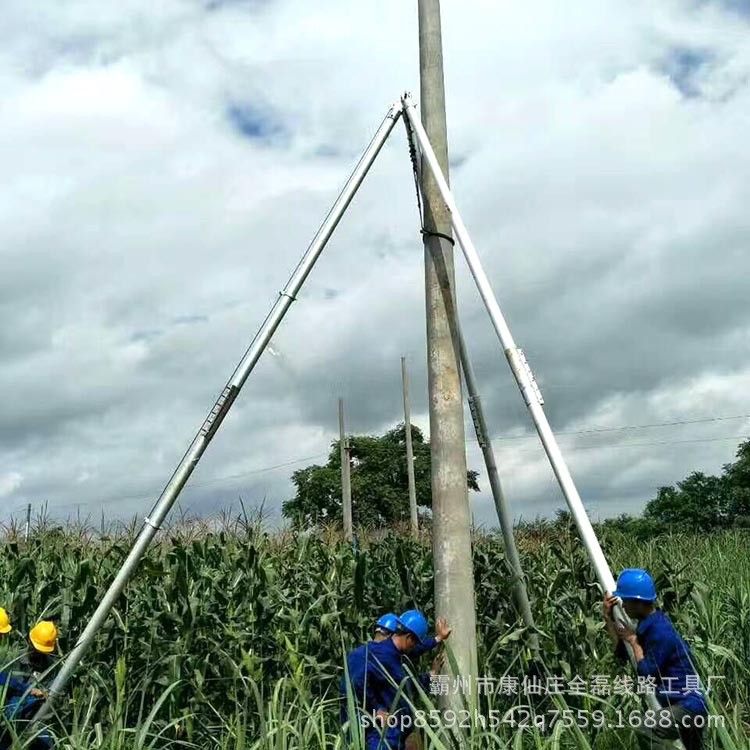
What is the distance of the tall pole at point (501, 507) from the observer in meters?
6.81

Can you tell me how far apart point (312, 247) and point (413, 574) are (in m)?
3.13

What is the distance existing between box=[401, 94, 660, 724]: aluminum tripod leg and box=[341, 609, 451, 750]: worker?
128cm

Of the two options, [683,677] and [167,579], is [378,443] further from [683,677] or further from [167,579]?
[683,677]

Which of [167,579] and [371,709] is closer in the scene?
[371,709]

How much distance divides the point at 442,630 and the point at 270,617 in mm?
1822

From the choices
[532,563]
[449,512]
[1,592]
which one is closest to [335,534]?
[532,563]

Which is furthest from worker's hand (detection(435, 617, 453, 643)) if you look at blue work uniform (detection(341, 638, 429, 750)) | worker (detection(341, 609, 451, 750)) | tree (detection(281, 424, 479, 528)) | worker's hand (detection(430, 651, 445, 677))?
tree (detection(281, 424, 479, 528))

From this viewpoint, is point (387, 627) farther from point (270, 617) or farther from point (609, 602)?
point (609, 602)

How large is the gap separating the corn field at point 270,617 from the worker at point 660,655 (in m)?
0.41

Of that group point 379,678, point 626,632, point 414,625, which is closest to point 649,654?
point 626,632

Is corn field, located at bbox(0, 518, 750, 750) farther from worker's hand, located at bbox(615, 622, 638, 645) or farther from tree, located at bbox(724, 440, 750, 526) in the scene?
tree, located at bbox(724, 440, 750, 526)

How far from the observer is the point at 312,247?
666 centimetres

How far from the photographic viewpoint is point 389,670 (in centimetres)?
593

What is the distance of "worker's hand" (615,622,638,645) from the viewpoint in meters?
4.87
